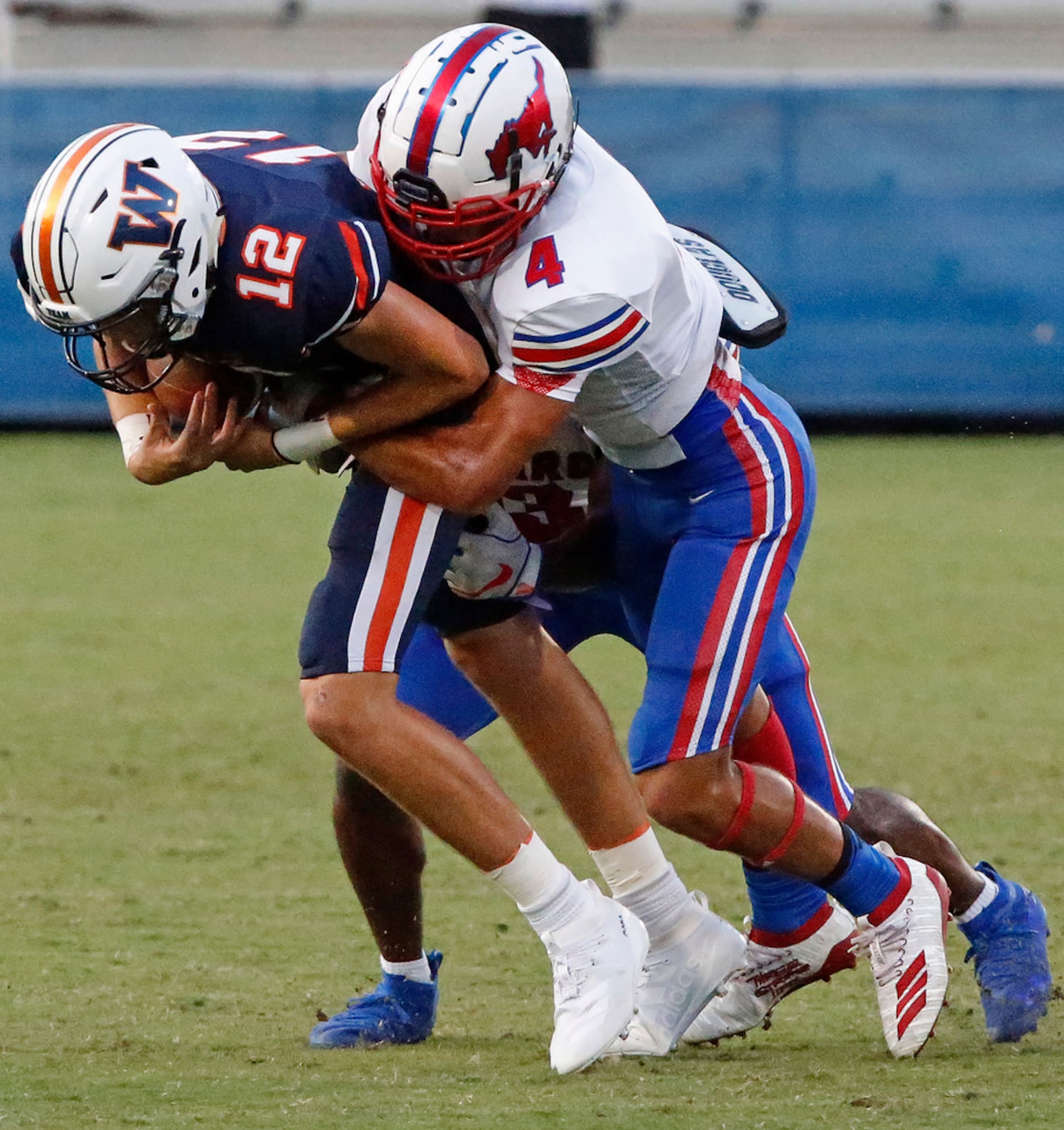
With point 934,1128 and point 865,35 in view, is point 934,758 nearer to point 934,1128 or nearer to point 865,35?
point 934,1128

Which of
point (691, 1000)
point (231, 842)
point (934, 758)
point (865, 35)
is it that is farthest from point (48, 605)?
point (865, 35)

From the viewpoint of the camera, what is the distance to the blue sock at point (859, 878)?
416cm

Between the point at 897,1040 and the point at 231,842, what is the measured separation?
7.72ft

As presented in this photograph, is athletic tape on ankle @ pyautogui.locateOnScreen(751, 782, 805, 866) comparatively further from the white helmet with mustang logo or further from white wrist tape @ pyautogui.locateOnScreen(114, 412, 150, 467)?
white wrist tape @ pyautogui.locateOnScreen(114, 412, 150, 467)

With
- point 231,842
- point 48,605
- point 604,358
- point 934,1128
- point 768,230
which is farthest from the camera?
point 768,230

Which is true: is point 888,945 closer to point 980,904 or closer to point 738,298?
point 980,904

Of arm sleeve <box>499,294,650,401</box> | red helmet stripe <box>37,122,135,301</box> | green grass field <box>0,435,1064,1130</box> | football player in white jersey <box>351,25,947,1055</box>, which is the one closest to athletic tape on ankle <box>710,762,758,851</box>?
football player in white jersey <box>351,25,947,1055</box>

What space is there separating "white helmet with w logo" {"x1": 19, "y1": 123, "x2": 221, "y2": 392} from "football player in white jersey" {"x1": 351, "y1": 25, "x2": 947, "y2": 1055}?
439 millimetres

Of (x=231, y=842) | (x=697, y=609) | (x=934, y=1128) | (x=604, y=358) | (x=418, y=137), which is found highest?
(x=418, y=137)

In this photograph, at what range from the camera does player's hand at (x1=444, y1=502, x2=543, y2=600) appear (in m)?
4.20

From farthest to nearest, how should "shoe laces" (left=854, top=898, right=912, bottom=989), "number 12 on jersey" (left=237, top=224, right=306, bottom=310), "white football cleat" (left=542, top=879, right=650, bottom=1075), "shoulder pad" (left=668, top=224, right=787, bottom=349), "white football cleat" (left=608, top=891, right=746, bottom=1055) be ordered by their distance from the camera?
1. "shoulder pad" (left=668, top=224, right=787, bottom=349)
2. "white football cleat" (left=608, top=891, right=746, bottom=1055)
3. "shoe laces" (left=854, top=898, right=912, bottom=989)
4. "white football cleat" (left=542, top=879, right=650, bottom=1075)
5. "number 12 on jersey" (left=237, top=224, right=306, bottom=310)

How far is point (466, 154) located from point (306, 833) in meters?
2.55

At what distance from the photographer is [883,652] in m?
8.02

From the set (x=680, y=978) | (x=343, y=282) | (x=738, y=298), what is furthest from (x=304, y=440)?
(x=680, y=978)
